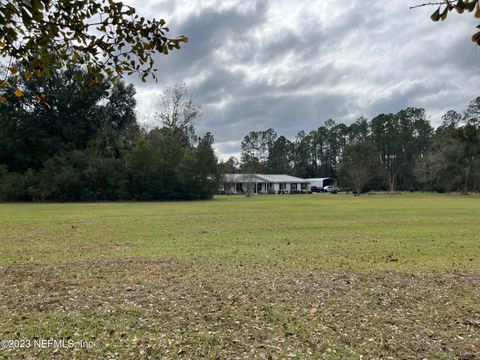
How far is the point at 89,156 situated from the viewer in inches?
1683

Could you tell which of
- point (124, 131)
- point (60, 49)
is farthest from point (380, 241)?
point (124, 131)

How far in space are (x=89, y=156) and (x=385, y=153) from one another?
230 ft

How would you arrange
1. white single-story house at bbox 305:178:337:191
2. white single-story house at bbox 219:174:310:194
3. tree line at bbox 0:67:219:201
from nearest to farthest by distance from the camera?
tree line at bbox 0:67:219:201 < white single-story house at bbox 219:174:310:194 < white single-story house at bbox 305:178:337:191

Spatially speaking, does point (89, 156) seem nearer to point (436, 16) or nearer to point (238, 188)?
point (238, 188)

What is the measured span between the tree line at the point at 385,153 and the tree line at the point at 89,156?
33.0ft

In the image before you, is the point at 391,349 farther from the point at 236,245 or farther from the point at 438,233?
the point at 438,233

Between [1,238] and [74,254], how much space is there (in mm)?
4377

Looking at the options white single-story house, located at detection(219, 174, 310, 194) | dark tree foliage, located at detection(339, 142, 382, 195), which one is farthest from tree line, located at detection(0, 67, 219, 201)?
dark tree foliage, located at detection(339, 142, 382, 195)

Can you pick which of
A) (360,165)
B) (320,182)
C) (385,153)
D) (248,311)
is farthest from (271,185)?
(248,311)

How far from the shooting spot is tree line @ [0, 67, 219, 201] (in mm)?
40812

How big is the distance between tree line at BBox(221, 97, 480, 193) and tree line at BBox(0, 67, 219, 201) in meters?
10.1

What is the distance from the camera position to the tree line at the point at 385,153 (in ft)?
196

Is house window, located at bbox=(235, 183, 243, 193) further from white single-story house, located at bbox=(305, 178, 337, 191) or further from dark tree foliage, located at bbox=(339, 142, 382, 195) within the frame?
dark tree foliage, located at bbox=(339, 142, 382, 195)

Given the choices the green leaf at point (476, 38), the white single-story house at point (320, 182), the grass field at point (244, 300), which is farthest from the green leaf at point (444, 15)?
the white single-story house at point (320, 182)
